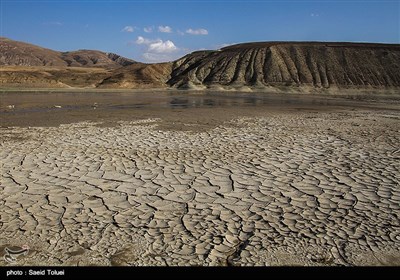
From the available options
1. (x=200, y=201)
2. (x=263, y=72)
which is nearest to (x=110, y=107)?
(x=200, y=201)

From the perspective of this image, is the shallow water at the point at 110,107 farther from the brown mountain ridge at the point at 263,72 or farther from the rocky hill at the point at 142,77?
the rocky hill at the point at 142,77

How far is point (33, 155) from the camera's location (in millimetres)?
7285

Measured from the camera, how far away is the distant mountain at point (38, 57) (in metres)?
132

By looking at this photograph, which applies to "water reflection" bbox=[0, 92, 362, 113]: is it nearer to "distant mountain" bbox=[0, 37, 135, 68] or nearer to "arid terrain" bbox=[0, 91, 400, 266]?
"arid terrain" bbox=[0, 91, 400, 266]

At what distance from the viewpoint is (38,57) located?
140750mm

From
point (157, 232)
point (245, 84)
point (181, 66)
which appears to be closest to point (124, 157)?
point (157, 232)

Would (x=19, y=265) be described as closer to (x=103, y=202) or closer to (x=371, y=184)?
(x=103, y=202)

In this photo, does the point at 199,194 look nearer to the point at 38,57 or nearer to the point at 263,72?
the point at 263,72

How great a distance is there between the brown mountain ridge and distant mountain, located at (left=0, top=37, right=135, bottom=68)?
2754 inches

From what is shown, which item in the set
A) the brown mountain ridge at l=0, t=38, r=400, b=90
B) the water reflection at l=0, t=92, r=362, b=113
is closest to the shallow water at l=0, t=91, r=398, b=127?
the water reflection at l=0, t=92, r=362, b=113

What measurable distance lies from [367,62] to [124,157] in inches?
2449

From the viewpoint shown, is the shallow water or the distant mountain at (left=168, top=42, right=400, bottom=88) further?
the distant mountain at (left=168, top=42, right=400, bottom=88)

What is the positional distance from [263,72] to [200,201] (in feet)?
187

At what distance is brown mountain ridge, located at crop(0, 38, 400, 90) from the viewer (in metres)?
53.8
